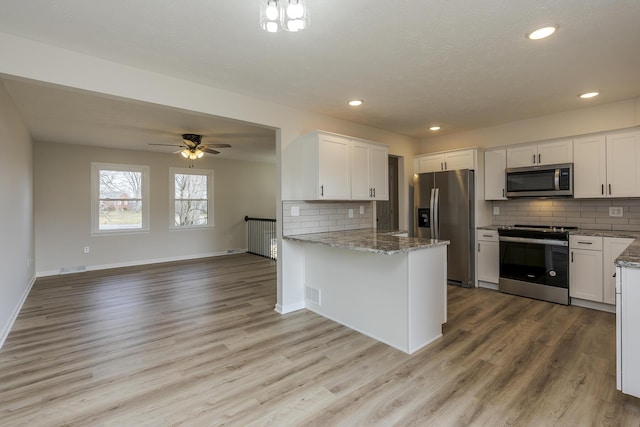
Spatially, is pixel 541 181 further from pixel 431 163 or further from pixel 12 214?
pixel 12 214

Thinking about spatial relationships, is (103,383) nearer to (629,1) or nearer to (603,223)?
(629,1)

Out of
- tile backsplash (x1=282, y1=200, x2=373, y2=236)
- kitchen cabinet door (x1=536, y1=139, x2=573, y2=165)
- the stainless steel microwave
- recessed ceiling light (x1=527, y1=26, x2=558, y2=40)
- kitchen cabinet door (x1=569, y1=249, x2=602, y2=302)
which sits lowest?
kitchen cabinet door (x1=569, y1=249, x2=602, y2=302)

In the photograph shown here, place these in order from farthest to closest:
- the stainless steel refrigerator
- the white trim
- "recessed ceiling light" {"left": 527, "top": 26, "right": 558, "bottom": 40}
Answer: the stainless steel refrigerator
the white trim
"recessed ceiling light" {"left": 527, "top": 26, "right": 558, "bottom": 40}

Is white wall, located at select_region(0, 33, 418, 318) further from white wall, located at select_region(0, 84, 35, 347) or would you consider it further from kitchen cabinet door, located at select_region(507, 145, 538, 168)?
kitchen cabinet door, located at select_region(507, 145, 538, 168)

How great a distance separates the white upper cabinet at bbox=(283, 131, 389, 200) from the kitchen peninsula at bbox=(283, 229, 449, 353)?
65 cm

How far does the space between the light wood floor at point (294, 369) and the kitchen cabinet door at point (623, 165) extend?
1.45m

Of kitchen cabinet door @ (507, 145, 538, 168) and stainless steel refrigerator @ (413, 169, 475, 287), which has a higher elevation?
kitchen cabinet door @ (507, 145, 538, 168)

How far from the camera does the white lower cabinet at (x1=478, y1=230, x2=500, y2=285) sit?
442 centimetres

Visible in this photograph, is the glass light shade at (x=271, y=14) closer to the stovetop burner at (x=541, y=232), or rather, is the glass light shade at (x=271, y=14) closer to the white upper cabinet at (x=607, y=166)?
the stovetop burner at (x=541, y=232)

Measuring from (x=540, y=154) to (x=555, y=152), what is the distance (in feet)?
0.53

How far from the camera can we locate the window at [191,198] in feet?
23.7

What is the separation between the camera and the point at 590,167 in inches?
150

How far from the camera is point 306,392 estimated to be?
2.12 metres

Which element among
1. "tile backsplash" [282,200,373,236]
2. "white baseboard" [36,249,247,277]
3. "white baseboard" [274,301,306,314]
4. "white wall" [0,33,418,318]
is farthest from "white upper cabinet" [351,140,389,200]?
"white baseboard" [36,249,247,277]
